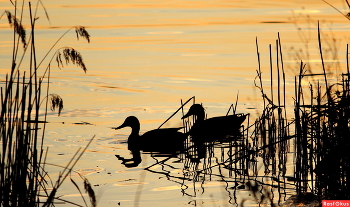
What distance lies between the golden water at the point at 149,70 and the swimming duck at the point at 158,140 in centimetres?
23

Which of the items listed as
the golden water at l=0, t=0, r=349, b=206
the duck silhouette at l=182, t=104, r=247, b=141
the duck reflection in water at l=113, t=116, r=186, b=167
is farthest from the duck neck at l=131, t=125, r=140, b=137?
the duck silhouette at l=182, t=104, r=247, b=141

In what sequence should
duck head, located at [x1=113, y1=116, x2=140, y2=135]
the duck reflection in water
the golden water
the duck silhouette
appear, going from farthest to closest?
duck head, located at [x1=113, y1=116, x2=140, y2=135]
the duck reflection in water
the duck silhouette
the golden water

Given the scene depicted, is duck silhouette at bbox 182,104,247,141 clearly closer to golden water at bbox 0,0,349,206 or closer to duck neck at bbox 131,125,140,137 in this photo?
duck neck at bbox 131,125,140,137

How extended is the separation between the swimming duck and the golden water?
0.74 ft

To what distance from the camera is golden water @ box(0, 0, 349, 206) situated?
765 cm

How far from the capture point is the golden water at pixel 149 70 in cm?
765

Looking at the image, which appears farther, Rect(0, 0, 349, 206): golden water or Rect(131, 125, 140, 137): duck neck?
Rect(131, 125, 140, 137): duck neck

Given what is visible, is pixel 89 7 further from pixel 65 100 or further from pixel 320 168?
pixel 320 168

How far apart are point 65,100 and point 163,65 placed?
3767 millimetres

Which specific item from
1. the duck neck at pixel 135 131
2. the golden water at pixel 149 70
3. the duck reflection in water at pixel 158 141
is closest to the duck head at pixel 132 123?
the duck neck at pixel 135 131

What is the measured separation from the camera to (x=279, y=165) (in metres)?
7.55

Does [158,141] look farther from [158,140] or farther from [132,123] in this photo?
[132,123]

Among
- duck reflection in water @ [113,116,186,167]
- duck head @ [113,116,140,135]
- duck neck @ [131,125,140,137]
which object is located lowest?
duck reflection in water @ [113,116,186,167]

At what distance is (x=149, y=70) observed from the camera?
1526cm
